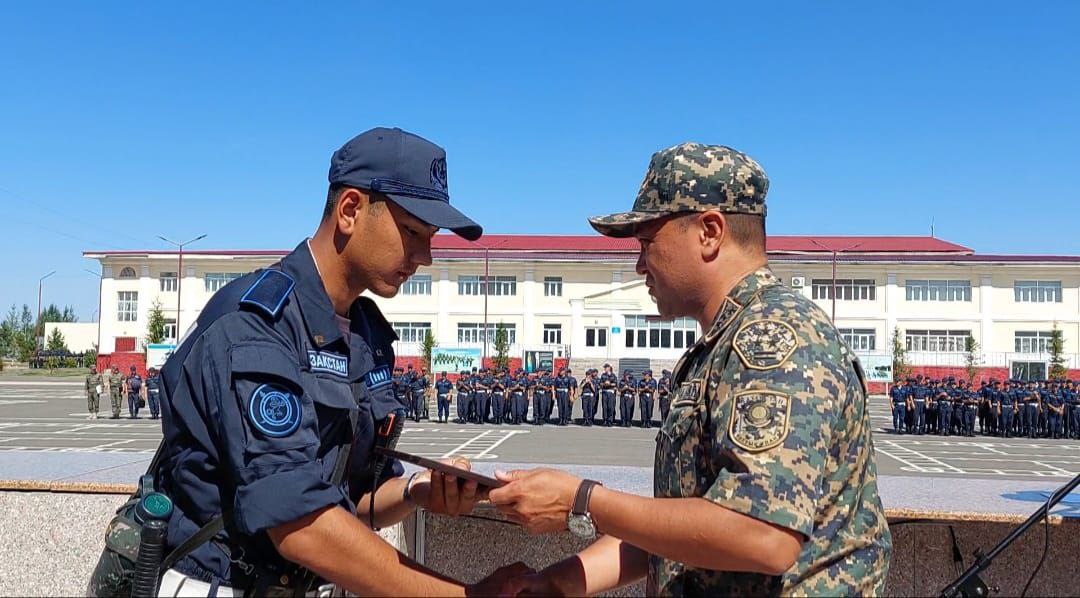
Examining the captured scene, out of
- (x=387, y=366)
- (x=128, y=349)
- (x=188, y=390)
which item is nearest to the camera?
(x=188, y=390)

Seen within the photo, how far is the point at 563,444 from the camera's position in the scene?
19203 mm

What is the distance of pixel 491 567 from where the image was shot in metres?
3.51

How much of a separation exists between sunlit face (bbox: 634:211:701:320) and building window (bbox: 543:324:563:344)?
48.5 metres

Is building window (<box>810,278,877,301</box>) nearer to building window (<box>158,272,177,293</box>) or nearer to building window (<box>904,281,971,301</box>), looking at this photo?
building window (<box>904,281,971,301</box>)

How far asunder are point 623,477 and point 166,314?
55.7 meters

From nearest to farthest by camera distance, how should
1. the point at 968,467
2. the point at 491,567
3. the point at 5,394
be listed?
the point at 491,567, the point at 968,467, the point at 5,394

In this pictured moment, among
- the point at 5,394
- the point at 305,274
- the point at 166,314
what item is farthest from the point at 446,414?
the point at 166,314

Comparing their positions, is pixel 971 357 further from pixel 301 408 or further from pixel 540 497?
pixel 301 408

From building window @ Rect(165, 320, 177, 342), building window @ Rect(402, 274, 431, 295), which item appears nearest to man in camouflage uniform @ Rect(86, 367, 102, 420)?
building window @ Rect(402, 274, 431, 295)

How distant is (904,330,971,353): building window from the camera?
1898 inches

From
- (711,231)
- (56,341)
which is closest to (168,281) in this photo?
(56,341)

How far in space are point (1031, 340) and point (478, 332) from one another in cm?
3205

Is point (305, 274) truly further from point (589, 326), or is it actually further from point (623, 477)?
point (589, 326)

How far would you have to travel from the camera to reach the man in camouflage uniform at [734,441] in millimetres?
1608
